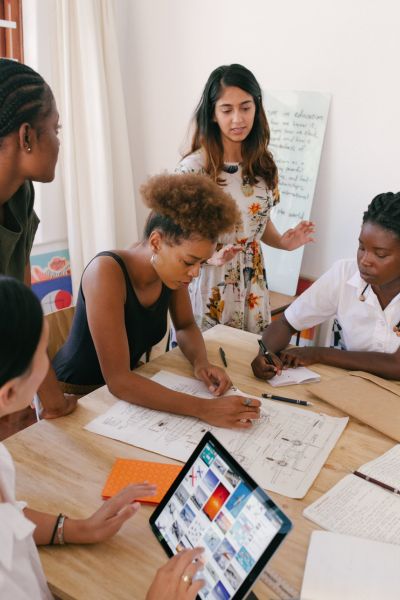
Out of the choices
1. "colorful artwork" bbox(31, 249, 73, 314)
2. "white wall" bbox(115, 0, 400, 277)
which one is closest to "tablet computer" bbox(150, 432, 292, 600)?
"white wall" bbox(115, 0, 400, 277)

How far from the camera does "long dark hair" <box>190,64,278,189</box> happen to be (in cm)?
214

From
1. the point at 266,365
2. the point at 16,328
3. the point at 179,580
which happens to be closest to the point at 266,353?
the point at 266,365

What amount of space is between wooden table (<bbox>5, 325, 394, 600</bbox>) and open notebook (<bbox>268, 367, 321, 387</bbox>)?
3 cm

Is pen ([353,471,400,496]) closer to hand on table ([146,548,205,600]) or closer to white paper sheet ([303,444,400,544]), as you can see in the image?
white paper sheet ([303,444,400,544])

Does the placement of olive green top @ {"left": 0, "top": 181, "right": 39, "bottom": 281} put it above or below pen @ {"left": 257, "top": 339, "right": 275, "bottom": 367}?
above

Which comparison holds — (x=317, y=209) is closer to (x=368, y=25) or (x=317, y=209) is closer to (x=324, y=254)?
(x=324, y=254)

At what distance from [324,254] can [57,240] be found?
1499 mm

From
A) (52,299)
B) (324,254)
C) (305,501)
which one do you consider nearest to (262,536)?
(305,501)

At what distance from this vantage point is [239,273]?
7.49ft

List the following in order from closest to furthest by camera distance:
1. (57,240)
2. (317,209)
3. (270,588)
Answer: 1. (270,588)
2. (317,209)
3. (57,240)

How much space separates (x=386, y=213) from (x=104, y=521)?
1.19m

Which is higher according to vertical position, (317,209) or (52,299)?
(317,209)

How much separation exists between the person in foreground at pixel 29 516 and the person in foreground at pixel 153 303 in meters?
0.40

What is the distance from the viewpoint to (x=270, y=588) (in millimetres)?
905
